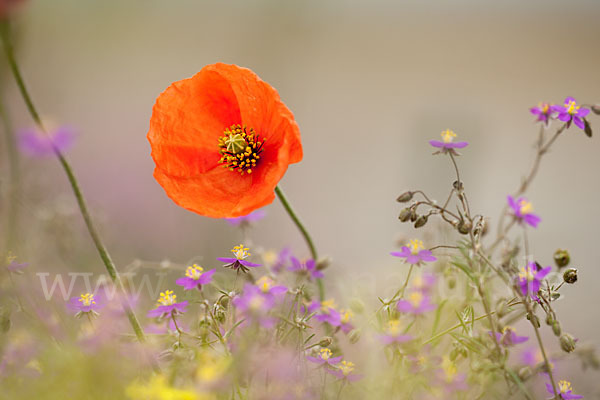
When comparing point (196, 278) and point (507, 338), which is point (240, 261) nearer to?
point (196, 278)

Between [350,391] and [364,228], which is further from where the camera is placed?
[364,228]

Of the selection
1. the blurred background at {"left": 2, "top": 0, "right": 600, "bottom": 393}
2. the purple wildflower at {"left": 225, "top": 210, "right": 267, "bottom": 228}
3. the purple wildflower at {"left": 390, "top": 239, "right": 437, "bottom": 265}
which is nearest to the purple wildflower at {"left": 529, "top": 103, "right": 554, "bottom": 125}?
the purple wildflower at {"left": 390, "top": 239, "right": 437, "bottom": 265}

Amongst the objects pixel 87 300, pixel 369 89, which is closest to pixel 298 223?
pixel 87 300

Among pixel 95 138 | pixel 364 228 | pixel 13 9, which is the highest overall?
pixel 13 9

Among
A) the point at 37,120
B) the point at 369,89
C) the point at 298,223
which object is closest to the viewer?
the point at 37,120

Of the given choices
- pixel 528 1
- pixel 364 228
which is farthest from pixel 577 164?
pixel 364 228

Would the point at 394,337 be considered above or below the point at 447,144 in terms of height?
below

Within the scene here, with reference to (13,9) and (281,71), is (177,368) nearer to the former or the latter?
(13,9)
